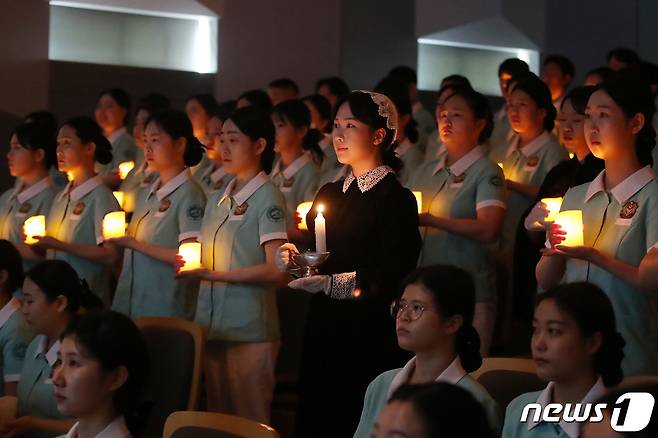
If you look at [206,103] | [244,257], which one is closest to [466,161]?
[244,257]

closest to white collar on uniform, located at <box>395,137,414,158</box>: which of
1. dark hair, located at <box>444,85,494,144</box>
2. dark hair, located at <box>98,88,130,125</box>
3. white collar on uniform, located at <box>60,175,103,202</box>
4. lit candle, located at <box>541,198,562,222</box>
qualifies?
dark hair, located at <box>444,85,494,144</box>

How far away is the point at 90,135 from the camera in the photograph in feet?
16.3

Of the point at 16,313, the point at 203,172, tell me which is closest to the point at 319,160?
the point at 203,172

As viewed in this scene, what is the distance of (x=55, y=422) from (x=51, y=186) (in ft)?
6.59

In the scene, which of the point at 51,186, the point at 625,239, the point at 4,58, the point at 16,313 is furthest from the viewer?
the point at 4,58

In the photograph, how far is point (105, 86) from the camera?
24.5ft

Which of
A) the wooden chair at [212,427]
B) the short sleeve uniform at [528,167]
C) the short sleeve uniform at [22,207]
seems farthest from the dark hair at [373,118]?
the short sleeve uniform at [22,207]

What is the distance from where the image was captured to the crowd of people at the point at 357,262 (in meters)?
2.73

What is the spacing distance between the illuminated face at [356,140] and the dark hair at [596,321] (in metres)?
1.03

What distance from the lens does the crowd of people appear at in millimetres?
2730

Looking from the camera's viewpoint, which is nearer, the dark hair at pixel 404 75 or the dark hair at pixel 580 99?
the dark hair at pixel 580 99

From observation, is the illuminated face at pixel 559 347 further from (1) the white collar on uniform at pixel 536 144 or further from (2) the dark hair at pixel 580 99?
(1) the white collar on uniform at pixel 536 144

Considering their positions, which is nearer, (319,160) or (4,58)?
(319,160)

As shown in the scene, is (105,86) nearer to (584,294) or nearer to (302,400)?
(302,400)
